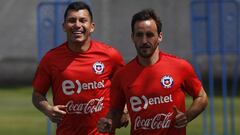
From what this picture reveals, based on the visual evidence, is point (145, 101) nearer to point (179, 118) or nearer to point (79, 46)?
point (179, 118)

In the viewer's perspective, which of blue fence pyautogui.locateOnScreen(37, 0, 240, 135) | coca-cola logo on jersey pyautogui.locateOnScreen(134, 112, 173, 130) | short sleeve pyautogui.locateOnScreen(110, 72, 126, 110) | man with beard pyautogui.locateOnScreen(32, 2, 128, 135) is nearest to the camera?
coca-cola logo on jersey pyautogui.locateOnScreen(134, 112, 173, 130)

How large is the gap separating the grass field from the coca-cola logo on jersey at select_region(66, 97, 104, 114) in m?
5.69

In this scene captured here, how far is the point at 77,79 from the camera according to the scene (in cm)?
746

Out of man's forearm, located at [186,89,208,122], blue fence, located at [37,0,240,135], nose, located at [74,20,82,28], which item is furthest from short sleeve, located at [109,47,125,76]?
blue fence, located at [37,0,240,135]

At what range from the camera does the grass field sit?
45.0ft

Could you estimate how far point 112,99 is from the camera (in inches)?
262

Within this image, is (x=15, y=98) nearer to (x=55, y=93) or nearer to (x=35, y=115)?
(x=35, y=115)

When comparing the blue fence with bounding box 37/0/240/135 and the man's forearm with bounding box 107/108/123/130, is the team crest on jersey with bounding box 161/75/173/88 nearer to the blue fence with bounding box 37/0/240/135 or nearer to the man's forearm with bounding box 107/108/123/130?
the man's forearm with bounding box 107/108/123/130

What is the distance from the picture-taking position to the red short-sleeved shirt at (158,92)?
21.3 feet

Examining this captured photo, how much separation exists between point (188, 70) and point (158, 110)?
14.5 inches

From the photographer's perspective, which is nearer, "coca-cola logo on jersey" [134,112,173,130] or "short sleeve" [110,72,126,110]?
"coca-cola logo on jersey" [134,112,173,130]

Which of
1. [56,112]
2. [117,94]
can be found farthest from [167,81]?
[56,112]

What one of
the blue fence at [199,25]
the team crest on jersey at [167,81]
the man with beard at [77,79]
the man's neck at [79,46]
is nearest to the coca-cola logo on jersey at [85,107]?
the man with beard at [77,79]

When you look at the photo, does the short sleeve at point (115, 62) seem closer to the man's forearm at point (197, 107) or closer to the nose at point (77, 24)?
the nose at point (77, 24)
